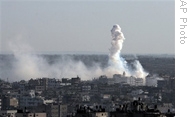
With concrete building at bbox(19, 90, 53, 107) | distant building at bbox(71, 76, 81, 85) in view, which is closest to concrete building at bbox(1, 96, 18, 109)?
concrete building at bbox(19, 90, 53, 107)

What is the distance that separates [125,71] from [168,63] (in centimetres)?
1076

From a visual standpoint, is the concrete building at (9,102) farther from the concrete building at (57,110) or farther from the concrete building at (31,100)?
the concrete building at (57,110)

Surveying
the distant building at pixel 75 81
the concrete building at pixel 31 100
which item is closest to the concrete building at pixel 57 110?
the concrete building at pixel 31 100

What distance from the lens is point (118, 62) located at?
12612 centimetres

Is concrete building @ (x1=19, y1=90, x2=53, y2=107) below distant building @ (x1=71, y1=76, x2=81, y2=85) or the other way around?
below

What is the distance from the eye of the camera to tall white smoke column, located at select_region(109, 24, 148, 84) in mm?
107519

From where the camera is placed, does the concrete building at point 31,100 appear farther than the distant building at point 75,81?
No

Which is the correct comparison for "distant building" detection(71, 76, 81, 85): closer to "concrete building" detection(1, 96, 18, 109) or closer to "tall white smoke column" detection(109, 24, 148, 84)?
"tall white smoke column" detection(109, 24, 148, 84)

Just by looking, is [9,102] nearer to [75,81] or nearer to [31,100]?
[31,100]

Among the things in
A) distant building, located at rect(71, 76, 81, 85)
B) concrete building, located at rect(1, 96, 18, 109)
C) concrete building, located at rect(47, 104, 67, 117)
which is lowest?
concrete building, located at rect(47, 104, 67, 117)

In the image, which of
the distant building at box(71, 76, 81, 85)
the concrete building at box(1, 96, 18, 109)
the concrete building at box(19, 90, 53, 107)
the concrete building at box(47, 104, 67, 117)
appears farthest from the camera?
the distant building at box(71, 76, 81, 85)

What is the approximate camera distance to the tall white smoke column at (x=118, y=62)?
107519mm
